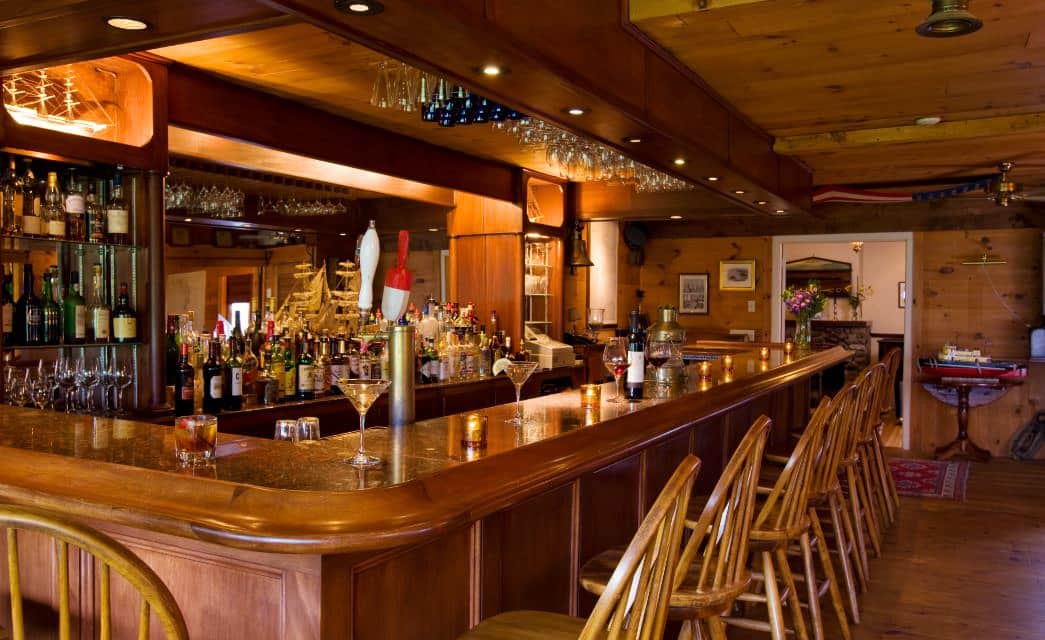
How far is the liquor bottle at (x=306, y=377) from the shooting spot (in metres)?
4.03

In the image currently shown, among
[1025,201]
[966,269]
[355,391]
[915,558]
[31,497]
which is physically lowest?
[915,558]

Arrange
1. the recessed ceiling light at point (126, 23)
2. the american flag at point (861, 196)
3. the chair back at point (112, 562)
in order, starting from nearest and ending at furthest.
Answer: the chair back at point (112, 562)
the recessed ceiling light at point (126, 23)
the american flag at point (861, 196)

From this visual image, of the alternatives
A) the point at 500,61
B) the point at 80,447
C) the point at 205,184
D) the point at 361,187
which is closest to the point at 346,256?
the point at 361,187

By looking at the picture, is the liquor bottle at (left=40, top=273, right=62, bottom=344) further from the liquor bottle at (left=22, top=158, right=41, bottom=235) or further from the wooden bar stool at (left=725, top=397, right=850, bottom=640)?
the wooden bar stool at (left=725, top=397, right=850, bottom=640)

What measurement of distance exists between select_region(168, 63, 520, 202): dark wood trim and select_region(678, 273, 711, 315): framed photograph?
3.42m

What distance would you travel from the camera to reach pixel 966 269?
7.80 m

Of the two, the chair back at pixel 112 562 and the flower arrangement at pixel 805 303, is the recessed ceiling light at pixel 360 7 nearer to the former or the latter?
the chair back at pixel 112 562

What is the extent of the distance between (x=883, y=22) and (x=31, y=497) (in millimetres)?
3025

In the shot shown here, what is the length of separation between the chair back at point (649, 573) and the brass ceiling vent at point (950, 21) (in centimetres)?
156

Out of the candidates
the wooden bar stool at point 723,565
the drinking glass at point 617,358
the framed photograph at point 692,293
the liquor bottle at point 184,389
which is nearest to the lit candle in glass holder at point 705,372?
the drinking glass at point 617,358

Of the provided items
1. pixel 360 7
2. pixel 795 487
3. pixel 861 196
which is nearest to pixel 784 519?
pixel 795 487

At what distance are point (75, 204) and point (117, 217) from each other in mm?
162

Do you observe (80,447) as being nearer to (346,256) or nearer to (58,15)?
(58,15)

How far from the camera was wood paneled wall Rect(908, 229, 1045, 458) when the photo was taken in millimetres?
7570
